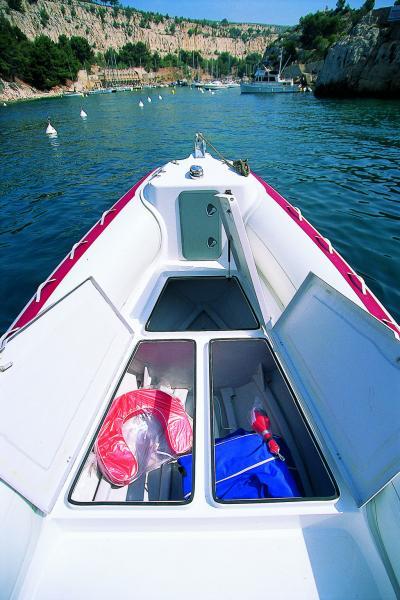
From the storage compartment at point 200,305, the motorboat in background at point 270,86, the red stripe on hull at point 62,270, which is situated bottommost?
the motorboat in background at point 270,86

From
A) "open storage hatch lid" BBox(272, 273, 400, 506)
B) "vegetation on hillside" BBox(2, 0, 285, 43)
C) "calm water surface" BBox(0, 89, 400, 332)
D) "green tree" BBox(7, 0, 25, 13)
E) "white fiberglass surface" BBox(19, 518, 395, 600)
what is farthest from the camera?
"vegetation on hillside" BBox(2, 0, 285, 43)

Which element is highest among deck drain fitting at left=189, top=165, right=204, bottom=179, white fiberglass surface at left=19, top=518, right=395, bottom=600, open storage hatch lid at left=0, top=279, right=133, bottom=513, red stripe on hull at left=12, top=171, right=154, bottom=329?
deck drain fitting at left=189, top=165, right=204, bottom=179

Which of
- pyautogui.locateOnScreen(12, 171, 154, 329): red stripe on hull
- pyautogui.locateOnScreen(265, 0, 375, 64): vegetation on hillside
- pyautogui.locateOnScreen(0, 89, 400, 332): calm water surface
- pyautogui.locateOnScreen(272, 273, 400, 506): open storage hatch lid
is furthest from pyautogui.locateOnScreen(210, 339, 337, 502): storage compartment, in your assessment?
pyautogui.locateOnScreen(265, 0, 375, 64): vegetation on hillside

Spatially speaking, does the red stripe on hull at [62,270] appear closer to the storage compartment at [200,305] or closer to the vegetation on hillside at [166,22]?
the storage compartment at [200,305]

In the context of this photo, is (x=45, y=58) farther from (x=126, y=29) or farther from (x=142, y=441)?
(x=126, y=29)

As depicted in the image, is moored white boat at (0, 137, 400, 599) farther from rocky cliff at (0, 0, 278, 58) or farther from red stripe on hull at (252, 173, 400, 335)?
rocky cliff at (0, 0, 278, 58)

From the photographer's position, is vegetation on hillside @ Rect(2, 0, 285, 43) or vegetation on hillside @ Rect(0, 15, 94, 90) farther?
vegetation on hillside @ Rect(2, 0, 285, 43)

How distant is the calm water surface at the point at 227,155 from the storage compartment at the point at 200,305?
244cm

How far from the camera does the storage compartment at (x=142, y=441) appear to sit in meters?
1.99

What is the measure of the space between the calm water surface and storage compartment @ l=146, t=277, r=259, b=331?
2.44m

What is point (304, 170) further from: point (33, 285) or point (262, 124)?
point (262, 124)

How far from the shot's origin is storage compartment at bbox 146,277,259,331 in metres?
3.68

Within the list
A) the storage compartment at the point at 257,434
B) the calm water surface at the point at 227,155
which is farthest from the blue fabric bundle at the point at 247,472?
the calm water surface at the point at 227,155

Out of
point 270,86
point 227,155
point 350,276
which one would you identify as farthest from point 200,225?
point 270,86
